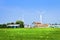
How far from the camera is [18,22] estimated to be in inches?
3039
